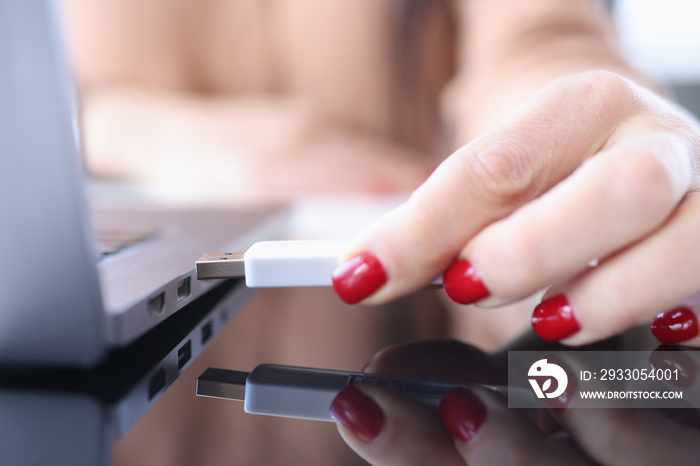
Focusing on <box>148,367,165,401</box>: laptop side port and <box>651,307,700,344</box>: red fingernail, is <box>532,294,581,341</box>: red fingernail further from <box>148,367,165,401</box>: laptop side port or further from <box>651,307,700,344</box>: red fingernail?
<box>148,367,165,401</box>: laptop side port

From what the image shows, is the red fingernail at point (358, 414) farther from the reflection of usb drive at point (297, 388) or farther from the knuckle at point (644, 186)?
the knuckle at point (644, 186)

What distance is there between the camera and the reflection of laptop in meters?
0.16

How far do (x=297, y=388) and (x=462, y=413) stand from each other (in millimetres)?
63

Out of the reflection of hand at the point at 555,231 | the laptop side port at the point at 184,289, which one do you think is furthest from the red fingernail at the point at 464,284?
the laptop side port at the point at 184,289

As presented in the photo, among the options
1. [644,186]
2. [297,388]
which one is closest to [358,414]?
[297,388]

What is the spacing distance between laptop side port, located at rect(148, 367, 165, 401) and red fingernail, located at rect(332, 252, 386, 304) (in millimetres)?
77

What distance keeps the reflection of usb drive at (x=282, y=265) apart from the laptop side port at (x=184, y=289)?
0.5 inches

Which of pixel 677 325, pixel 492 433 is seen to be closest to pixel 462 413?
pixel 492 433

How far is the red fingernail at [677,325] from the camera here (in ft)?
0.76

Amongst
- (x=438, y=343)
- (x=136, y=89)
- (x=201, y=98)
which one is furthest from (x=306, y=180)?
(x=438, y=343)

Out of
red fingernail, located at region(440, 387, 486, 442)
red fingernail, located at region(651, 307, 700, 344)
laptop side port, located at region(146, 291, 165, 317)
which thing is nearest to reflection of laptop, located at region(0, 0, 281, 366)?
laptop side port, located at region(146, 291, 165, 317)

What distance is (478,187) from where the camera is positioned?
0.71 feet

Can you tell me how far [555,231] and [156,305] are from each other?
156 mm

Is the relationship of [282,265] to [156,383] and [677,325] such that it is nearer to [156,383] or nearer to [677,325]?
[156,383]
